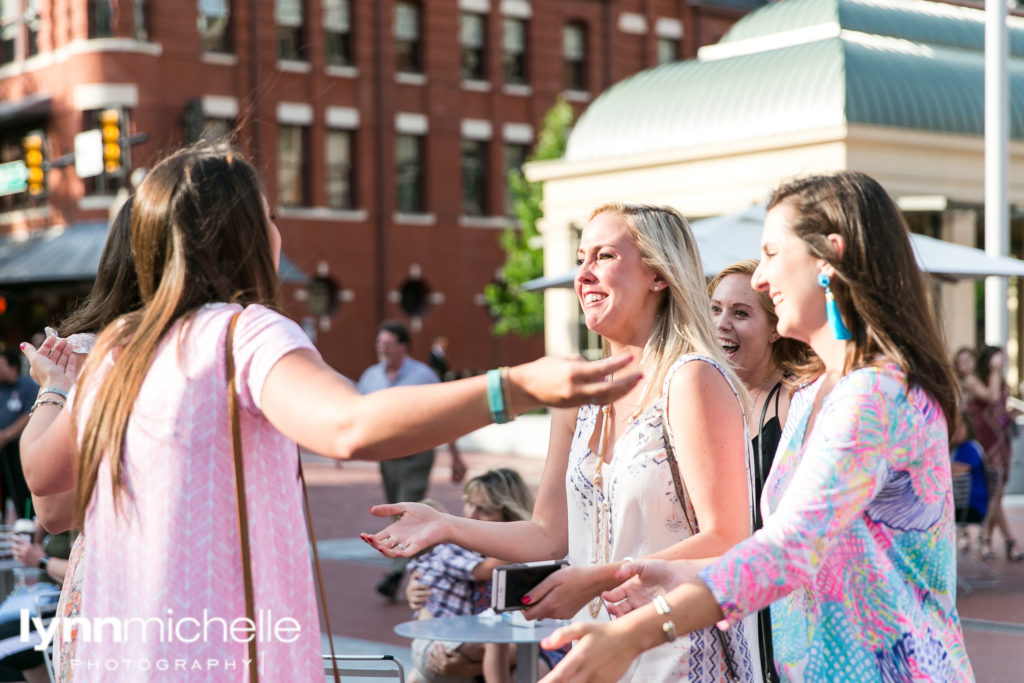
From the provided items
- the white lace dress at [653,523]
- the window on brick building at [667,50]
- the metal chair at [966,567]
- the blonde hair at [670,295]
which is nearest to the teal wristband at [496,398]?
the white lace dress at [653,523]

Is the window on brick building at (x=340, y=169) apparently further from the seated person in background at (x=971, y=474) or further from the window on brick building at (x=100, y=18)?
the seated person in background at (x=971, y=474)

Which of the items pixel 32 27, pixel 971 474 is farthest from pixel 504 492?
pixel 32 27

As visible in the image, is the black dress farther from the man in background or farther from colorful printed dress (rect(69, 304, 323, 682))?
the man in background

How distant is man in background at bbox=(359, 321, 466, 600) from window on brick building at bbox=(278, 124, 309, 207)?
22568mm

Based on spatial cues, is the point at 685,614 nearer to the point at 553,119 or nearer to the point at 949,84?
the point at 949,84

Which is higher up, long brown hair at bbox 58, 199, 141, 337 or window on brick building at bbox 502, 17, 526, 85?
window on brick building at bbox 502, 17, 526, 85

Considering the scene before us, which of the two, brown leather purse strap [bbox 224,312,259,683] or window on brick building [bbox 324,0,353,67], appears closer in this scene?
brown leather purse strap [bbox 224,312,259,683]

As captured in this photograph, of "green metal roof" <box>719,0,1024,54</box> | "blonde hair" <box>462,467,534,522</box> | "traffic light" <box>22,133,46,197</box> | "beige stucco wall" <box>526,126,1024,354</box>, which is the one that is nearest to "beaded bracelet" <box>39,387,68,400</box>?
"blonde hair" <box>462,467,534,522</box>

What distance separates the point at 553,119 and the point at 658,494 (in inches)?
1314

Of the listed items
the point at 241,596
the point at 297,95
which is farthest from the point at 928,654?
the point at 297,95

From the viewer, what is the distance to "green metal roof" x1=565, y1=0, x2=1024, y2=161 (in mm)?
20234

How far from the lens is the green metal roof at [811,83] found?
20234mm

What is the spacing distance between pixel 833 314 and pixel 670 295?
2.63 feet

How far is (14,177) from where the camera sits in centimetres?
2027
